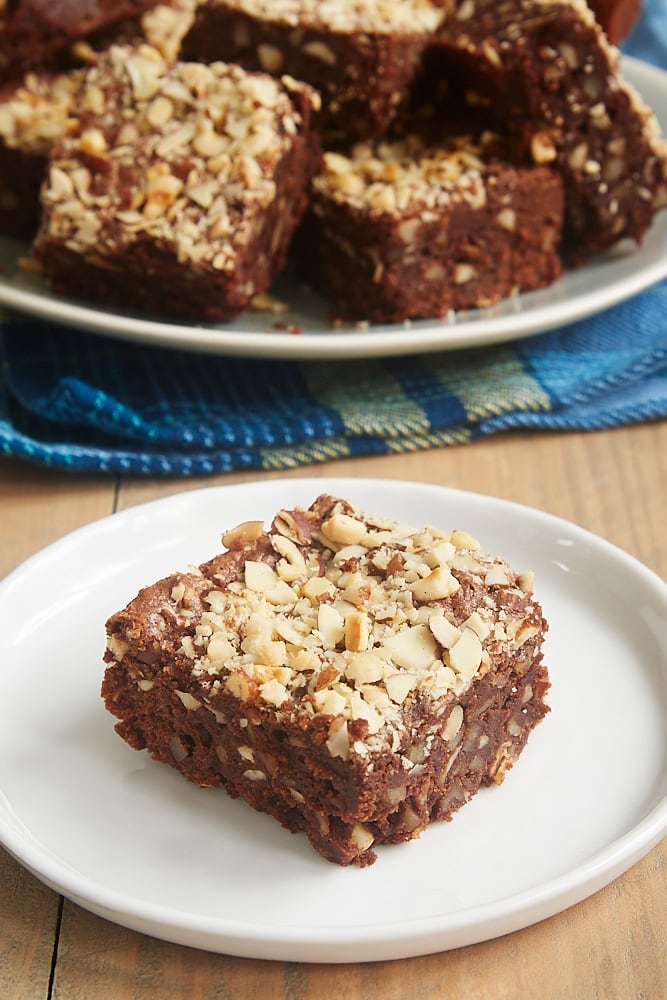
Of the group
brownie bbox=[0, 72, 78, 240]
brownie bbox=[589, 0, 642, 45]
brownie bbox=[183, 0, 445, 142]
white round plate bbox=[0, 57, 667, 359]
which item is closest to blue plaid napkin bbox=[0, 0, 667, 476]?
white round plate bbox=[0, 57, 667, 359]

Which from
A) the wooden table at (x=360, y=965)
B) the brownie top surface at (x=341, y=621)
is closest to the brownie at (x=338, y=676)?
the brownie top surface at (x=341, y=621)

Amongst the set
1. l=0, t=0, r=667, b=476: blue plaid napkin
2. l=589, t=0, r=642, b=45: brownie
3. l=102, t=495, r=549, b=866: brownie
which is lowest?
l=0, t=0, r=667, b=476: blue plaid napkin

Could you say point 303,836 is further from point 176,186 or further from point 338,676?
point 176,186

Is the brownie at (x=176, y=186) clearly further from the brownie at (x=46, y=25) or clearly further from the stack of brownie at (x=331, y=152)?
the brownie at (x=46, y=25)

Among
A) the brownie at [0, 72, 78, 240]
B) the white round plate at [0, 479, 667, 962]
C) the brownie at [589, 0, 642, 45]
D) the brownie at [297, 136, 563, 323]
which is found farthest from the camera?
the brownie at [589, 0, 642, 45]

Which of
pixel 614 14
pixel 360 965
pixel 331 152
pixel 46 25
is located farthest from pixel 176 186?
pixel 360 965

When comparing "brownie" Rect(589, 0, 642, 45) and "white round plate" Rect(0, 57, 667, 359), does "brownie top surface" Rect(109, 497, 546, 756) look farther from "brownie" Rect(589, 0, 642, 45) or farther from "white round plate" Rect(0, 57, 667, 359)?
"brownie" Rect(589, 0, 642, 45)

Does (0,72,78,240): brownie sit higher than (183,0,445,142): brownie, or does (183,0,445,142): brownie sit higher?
(183,0,445,142): brownie

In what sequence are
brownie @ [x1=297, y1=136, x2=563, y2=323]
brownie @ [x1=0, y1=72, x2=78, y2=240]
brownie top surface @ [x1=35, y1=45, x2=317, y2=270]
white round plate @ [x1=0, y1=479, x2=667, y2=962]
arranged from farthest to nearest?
1. brownie @ [x1=0, y1=72, x2=78, y2=240]
2. brownie @ [x1=297, y1=136, x2=563, y2=323]
3. brownie top surface @ [x1=35, y1=45, x2=317, y2=270]
4. white round plate @ [x1=0, y1=479, x2=667, y2=962]
